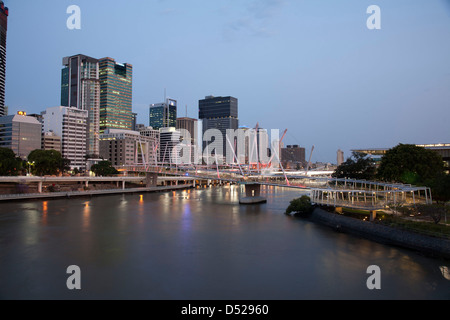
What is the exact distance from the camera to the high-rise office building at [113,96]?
139262mm

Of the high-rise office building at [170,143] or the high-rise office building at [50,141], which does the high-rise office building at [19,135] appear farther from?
the high-rise office building at [170,143]

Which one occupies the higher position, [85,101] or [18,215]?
[85,101]

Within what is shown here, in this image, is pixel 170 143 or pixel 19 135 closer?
pixel 19 135

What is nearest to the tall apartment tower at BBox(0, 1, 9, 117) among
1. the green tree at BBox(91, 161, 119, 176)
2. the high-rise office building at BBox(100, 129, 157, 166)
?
the high-rise office building at BBox(100, 129, 157, 166)

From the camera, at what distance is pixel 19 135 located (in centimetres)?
7669

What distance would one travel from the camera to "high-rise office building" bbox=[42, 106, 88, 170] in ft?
291

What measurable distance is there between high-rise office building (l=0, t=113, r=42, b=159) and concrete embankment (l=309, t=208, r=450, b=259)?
76677 millimetres

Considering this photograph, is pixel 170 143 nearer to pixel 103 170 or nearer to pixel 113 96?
pixel 113 96

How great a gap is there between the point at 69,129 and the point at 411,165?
86.8 m

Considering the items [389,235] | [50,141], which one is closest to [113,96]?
[50,141]
